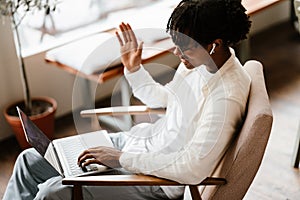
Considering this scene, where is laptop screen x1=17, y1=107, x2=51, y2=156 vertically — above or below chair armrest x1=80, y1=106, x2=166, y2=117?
above

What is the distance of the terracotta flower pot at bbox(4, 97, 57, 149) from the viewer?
290 cm

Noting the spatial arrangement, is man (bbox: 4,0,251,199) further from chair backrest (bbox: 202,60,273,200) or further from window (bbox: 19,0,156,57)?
window (bbox: 19,0,156,57)

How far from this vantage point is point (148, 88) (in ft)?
7.15

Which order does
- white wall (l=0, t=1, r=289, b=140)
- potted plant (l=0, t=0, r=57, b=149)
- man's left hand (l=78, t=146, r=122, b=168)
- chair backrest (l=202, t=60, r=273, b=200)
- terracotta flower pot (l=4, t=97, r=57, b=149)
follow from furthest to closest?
white wall (l=0, t=1, r=289, b=140)
terracotta flower pot (l=4, t=97, r=57, b=149)
potted plant (l=0, t=0, r=57, b=149)
man's left hand (l=78, t=146, r=122, b=168)
chair backrest (l=202, t=60, r=273, b=200)

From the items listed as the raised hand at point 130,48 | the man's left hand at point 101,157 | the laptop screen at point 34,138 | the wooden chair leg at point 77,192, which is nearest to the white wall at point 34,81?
the raised hand at point 130,48

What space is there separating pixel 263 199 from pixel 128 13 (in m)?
1.67

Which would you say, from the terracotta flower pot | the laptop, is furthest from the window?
the laptop

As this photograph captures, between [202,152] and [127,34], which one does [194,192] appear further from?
[127,34]

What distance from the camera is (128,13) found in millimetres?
3668

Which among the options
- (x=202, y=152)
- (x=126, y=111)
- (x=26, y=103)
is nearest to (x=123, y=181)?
(x=202, y=152)

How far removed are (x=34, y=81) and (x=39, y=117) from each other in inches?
13.9

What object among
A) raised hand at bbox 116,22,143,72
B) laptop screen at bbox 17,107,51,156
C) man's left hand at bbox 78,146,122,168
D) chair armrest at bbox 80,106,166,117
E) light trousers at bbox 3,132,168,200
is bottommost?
light trousers at bbox 3,132,168,200

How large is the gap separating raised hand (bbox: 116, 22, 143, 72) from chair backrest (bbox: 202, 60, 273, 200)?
1.70 feet

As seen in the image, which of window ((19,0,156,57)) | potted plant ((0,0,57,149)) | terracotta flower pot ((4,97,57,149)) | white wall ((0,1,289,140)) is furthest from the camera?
window ((19,0,156,57))
